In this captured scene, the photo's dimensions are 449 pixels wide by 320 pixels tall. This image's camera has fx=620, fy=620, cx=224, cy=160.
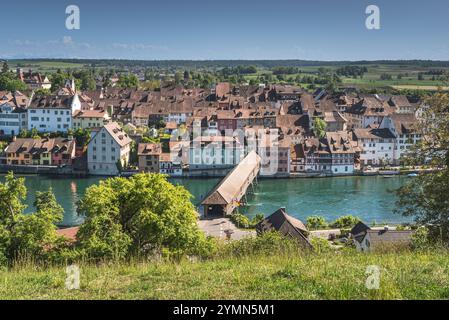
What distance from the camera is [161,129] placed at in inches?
1395

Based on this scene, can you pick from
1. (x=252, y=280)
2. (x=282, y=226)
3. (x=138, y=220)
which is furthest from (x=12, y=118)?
(x=252, y=280)

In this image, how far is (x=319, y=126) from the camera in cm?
3491

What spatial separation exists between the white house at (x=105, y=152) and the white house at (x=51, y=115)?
19.0 ft

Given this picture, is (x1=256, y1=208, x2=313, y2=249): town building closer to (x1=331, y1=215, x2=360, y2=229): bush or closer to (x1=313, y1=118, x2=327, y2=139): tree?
(x1=331, y1=215, x2=360, y2=229): bush

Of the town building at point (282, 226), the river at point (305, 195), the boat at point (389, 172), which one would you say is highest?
the town building at point (282, 226)

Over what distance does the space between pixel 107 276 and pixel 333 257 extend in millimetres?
2040

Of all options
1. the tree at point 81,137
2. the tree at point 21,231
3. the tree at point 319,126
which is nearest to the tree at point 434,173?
the tree at point 21,231

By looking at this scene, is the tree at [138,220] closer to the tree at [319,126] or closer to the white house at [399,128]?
the white house at [399,128]

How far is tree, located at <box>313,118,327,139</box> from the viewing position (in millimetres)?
34375

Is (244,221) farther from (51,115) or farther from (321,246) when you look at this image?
(51,115)

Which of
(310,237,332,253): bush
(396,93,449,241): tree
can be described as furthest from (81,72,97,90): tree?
(396,93,449,241): tree

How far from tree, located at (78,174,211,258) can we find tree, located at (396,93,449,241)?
3522 mm

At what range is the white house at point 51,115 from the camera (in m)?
34.2
